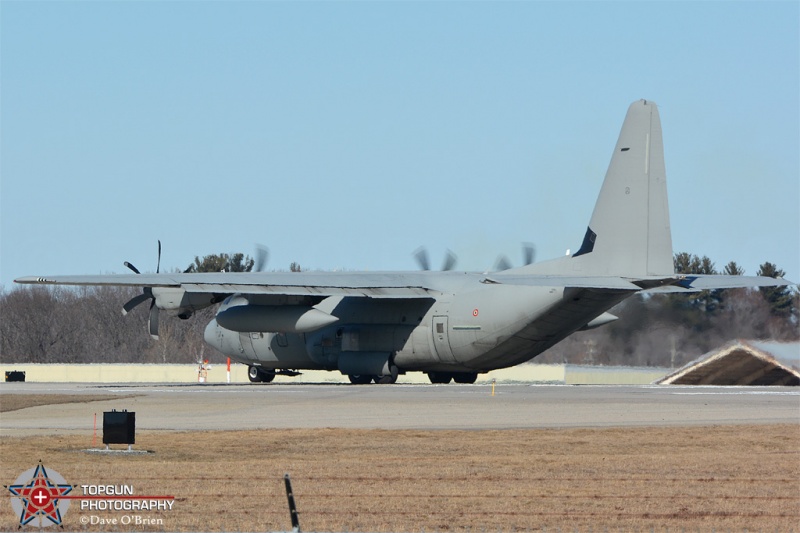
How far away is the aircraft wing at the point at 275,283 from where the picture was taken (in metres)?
40.9

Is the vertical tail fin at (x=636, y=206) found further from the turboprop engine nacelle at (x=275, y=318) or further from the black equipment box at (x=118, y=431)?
the black equipment box at (x=118, y=431)

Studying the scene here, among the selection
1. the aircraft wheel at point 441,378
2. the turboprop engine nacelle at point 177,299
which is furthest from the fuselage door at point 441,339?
the turboprop engine nacelle at point 177,299

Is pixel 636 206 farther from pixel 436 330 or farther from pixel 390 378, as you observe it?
pixel 390 378

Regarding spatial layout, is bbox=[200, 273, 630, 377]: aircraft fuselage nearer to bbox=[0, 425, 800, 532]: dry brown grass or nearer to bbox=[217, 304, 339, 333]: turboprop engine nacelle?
bbox=[217, 304, 339, 333]: turboprop engine nacelle

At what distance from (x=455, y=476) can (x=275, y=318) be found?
2679 cm

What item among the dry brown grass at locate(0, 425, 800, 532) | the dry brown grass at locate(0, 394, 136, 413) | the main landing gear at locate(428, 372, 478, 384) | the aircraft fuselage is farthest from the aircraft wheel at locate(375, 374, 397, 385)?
the dry brown grass at locate(0, 425, 800, 532)

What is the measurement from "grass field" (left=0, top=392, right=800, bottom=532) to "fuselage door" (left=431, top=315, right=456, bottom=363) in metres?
17.8

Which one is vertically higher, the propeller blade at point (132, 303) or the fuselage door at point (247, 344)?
the propeller blade at point (132, 303)

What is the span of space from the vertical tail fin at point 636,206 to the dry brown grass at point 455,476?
1434cm

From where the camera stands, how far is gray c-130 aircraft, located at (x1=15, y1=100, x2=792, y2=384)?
3978cm

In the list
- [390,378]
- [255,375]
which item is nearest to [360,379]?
[390,378]

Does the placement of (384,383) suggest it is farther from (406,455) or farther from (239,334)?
(406,455)

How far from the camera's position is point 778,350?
4144cm

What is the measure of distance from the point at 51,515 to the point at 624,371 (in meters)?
39.4
